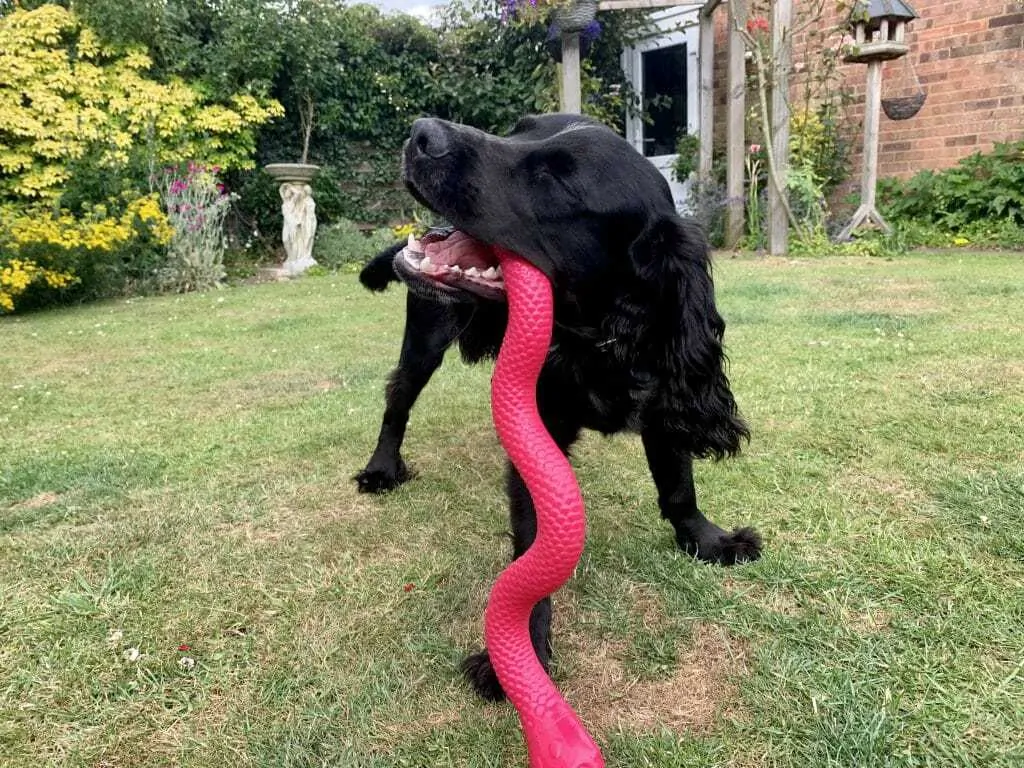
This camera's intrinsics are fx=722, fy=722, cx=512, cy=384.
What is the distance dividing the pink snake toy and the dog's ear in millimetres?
369

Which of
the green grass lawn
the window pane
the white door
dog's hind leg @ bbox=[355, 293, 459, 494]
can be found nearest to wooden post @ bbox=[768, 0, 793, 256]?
the white door

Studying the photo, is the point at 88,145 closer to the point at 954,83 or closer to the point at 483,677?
the point at 483,677

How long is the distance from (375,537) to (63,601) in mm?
817

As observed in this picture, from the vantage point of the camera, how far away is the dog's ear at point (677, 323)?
66.9 inches

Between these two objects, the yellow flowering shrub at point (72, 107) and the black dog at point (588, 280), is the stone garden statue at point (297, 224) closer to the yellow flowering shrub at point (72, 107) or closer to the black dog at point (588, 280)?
the yellow flowering shrub at point (72, 107)

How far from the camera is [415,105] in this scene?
11.0 meters

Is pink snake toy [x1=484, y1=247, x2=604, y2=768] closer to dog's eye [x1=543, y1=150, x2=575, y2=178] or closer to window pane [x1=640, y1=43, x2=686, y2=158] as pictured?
dog's eye [x1=543, y1=150, x2=575, y2=178]

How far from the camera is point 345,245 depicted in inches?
393

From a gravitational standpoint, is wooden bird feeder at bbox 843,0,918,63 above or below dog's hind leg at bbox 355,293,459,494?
above

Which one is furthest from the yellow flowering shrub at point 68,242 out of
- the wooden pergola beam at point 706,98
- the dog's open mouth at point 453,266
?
the wooden pergola beam at point 706,98

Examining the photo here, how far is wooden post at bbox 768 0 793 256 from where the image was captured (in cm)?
787

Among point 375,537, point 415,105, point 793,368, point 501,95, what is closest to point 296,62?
point 415,105

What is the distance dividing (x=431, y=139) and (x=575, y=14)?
6768mm

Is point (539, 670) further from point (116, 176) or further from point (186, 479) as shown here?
point (116, 176)
